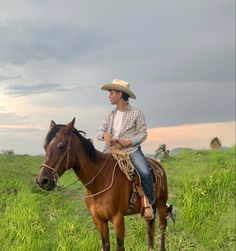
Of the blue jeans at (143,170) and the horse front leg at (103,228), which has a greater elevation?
the blue jeans at (143,170)

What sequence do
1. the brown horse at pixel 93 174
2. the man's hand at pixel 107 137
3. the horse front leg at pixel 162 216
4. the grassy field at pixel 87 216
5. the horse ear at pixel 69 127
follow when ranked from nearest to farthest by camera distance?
the brown horse at pixel 93 174
the horse ear at pixel 69 127
the man's hand at pixel 107 137
the horse front leg at pixel 162 216
the grassy field at pixel 87 216

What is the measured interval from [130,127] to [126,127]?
0.24ft

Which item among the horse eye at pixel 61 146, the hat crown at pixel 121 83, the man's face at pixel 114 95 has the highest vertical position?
the hat crown at pixel 121 83

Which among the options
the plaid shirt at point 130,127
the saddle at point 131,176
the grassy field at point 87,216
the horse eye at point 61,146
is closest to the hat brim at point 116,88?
the plaid shirt at point 130,127

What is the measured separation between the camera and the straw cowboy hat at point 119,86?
25.5ft

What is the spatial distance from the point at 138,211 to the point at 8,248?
374 cm

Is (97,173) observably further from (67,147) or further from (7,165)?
(7,165)

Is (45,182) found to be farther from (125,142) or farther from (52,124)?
(125,142)

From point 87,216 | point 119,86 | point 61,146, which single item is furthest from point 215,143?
point 61,146

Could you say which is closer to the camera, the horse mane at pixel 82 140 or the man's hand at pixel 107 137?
the horse mane at pixel 82 140

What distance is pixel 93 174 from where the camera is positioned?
7.43 meters

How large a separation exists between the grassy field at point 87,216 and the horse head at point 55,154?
133 inches

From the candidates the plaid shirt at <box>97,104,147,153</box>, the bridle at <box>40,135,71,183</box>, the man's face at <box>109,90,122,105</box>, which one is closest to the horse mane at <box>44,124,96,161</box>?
the bridle at <box>40,135,71,183</box>

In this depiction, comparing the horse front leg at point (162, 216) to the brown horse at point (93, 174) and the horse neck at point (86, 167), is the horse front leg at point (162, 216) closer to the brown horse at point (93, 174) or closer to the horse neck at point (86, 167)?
the brown horse at point (93, 174)
